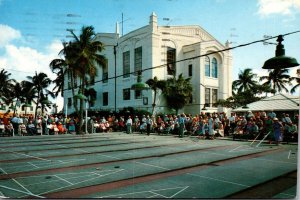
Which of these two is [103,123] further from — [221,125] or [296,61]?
[296,61]

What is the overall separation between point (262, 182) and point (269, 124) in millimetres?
7413

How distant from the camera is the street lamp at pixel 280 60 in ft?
13.8

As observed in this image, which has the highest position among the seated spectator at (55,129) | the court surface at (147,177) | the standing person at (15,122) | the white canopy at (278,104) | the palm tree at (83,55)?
the palm tree at (83,55)

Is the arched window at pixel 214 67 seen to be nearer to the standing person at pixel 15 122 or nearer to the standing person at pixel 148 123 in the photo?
the standing person at pixel 148 123

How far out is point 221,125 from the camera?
14297 millimetres

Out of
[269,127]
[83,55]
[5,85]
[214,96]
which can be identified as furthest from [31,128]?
[5,85]

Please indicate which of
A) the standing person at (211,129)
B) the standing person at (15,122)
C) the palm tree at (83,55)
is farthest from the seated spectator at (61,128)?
the standing person at (211,129)

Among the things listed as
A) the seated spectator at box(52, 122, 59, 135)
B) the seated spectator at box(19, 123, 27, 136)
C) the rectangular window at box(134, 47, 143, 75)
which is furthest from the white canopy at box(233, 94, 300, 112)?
the seated spectator at box(19, 123, 27, 136)

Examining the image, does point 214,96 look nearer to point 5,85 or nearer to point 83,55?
point 83,55

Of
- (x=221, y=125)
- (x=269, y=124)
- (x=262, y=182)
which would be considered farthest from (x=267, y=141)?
(x=262, y=182)

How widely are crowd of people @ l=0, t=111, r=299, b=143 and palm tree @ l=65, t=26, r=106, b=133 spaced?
6.03 feet

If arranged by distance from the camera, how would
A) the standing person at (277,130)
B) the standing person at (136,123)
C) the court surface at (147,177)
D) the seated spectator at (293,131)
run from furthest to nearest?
the standing person at (136,123)
the seated spectator at (293,131)
the standing person at (277,130)
the court surface at (147,177)

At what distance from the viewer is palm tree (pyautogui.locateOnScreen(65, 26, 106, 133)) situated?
54.9 ft

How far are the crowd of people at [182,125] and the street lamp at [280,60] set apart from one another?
7.12 m
